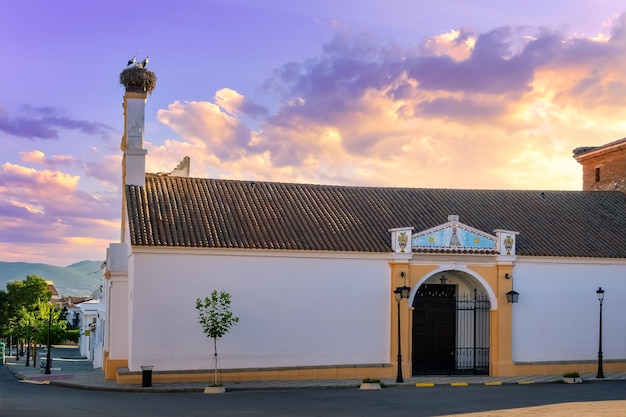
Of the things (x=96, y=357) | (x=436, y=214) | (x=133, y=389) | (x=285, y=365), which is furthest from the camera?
(x=96, y=357)

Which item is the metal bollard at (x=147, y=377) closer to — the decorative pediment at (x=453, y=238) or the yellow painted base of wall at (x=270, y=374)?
the yellow painted base of wall at (x=270, y=374)

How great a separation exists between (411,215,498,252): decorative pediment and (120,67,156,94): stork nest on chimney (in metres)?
11.1

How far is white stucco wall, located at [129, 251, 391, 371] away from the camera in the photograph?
77.5ft

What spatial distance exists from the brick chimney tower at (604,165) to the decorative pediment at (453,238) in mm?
10264

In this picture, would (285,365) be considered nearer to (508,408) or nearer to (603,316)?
(508,408)

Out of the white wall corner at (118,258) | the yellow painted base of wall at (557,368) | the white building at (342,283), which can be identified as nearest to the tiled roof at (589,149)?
the white building at (342,283)

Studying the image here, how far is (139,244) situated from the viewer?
2345 centimetres

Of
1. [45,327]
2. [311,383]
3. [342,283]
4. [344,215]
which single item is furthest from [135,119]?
[45,327]

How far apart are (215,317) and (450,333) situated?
28.9ft

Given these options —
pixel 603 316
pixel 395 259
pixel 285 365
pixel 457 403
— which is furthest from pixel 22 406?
pixel 603 316

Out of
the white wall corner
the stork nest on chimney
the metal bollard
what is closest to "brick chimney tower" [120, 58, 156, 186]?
the stork nest on chimney

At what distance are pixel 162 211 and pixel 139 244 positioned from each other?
2361 mm

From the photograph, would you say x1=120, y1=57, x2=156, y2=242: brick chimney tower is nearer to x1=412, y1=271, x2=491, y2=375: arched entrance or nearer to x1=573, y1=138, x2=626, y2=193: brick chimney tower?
x1=412, y1=271, x2=491, y2=375: arched entrance

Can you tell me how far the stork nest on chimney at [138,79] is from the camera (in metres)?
28.2
